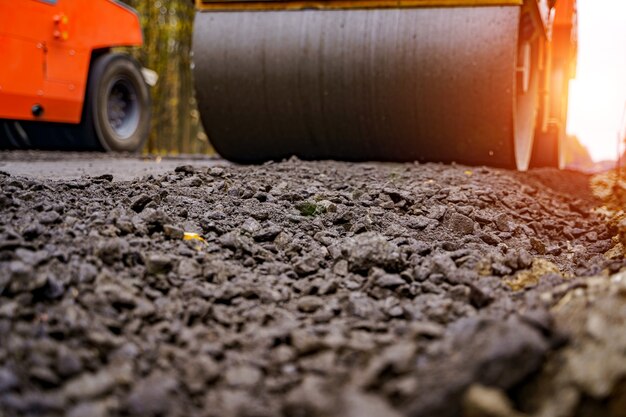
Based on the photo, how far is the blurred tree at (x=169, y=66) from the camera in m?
12.5

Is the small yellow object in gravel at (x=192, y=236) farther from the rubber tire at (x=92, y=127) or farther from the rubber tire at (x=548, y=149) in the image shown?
the rubber tire at (x=548, y=149)

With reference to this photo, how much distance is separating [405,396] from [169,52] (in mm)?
12443

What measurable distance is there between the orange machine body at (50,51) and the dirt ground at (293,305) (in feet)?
8.23

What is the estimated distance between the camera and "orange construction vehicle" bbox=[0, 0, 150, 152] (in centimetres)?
507

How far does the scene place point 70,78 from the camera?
576cm

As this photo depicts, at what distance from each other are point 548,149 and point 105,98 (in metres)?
4.11

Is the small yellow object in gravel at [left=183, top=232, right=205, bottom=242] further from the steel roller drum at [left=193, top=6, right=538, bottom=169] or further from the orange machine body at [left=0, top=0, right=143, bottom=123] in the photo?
the orange machine body at [left=0, top=0, right=143, bottom=123]

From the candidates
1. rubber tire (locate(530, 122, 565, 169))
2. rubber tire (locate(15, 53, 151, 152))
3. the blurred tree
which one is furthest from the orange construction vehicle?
the blurred tree

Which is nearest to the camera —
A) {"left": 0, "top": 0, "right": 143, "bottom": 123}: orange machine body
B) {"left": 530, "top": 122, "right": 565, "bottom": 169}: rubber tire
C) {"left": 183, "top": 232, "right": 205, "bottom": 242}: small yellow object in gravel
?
{"left": 183, "top": 232, "right": 205, "bottom": 242}: small yellow object in gravel

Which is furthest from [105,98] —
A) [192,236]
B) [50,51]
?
[192,236]

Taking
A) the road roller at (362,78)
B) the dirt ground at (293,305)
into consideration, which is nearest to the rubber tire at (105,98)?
the road roller at (362,78)

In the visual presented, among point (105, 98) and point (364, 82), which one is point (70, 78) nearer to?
point (105, 98)

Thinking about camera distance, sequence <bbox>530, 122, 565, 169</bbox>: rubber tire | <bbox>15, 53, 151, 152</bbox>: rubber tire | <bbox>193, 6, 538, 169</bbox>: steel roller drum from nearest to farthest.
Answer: <bbox>193, 6, 538, 169</bbox>: steel roller drum → <bbox>15, 53, 151, 152</bbox>: rubber tire → <bbox>530, 122, 565, 169</bbox>: rubber tire

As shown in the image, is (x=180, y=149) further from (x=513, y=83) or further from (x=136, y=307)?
(x=136, y=307)
